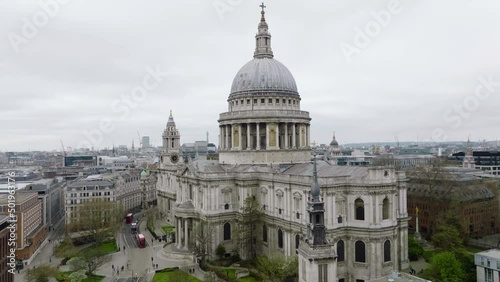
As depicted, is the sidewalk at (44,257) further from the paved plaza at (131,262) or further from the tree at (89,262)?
the tree at (89,262)

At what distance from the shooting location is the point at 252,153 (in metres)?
71.2

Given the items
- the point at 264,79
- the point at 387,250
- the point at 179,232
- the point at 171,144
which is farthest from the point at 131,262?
the point at 171,144

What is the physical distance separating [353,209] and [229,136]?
30393mm

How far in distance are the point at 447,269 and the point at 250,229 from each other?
92.7 feet

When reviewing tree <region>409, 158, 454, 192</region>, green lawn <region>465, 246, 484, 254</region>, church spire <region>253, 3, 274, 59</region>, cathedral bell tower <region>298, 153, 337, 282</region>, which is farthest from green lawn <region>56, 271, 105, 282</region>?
tree <region>409, 158, 454, 192</region>

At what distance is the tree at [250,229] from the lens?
63.1 meters

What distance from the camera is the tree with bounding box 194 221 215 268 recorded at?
60.7 m

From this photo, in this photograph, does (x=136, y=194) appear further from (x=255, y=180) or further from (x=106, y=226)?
(x=255, y=180)

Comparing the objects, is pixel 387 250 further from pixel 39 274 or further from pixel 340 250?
pixel 39 274

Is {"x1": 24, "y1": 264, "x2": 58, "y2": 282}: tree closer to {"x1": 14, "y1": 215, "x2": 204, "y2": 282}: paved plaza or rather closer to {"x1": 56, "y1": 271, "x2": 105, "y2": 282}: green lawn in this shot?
{"x1": 56, "y1": 271, "x2": 105, "y2": 282}: green lawn

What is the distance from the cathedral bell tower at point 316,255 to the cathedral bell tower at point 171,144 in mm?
74606

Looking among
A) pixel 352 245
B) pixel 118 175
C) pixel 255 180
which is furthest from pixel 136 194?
pixel 352 245

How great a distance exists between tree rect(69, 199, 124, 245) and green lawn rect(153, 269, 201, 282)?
76.9 feet

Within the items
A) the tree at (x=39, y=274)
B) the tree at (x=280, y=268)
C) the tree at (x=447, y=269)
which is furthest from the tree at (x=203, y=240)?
the tree at (x=447, y=269)
